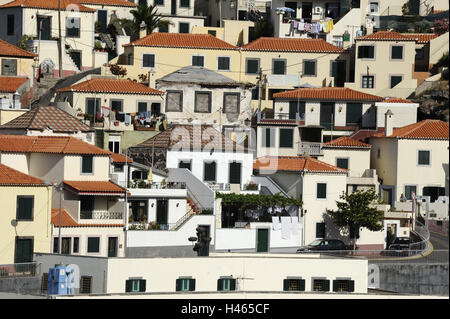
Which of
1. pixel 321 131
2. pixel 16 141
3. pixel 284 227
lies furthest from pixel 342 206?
pixel 16 141

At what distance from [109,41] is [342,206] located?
2695 centimetres

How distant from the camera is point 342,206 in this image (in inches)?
2872

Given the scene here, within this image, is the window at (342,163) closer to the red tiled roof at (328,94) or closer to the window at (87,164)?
the red tiled roof at (328,94)

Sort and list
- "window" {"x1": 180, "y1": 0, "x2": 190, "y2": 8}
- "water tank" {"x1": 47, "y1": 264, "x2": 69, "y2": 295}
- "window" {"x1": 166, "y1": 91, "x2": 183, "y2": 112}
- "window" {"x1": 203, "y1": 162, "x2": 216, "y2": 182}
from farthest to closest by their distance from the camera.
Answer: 1. "window" {"x1": 180, "y1": 0, "x2": 190, "y2": 8}
2. "window" {"x1": 166, "y1": 91, "x2": 183, "y2": 112}
3. "window" {"x1": 203, "y1": 162, "x2": 216, "y2": 182}
4. "water tank" {"x1": 47, "y1": 264, "x2": 69, "y2": 295}

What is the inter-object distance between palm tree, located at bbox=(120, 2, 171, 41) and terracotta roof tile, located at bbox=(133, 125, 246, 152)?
16.7 m

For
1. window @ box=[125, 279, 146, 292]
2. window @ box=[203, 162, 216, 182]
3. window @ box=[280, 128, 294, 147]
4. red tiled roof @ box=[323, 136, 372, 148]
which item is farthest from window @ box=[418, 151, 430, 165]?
window @ box=[125, 279, 146, 292]

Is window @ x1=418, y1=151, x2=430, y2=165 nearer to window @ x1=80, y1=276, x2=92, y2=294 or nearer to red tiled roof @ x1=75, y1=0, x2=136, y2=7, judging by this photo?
window @ x1=80, y1=276, x2=92, y2=294

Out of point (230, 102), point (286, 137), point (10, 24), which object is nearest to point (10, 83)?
point (10, 24)

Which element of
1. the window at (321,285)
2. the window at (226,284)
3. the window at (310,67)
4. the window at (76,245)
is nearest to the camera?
the window at (226,284)

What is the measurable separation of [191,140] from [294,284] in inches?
800

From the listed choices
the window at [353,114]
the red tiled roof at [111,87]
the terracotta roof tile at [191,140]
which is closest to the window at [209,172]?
the terracotta roof tile at [191,140]

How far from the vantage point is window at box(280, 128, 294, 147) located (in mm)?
79375

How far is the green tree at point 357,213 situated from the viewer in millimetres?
72688

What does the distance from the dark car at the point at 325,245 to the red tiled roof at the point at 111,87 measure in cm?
1770
